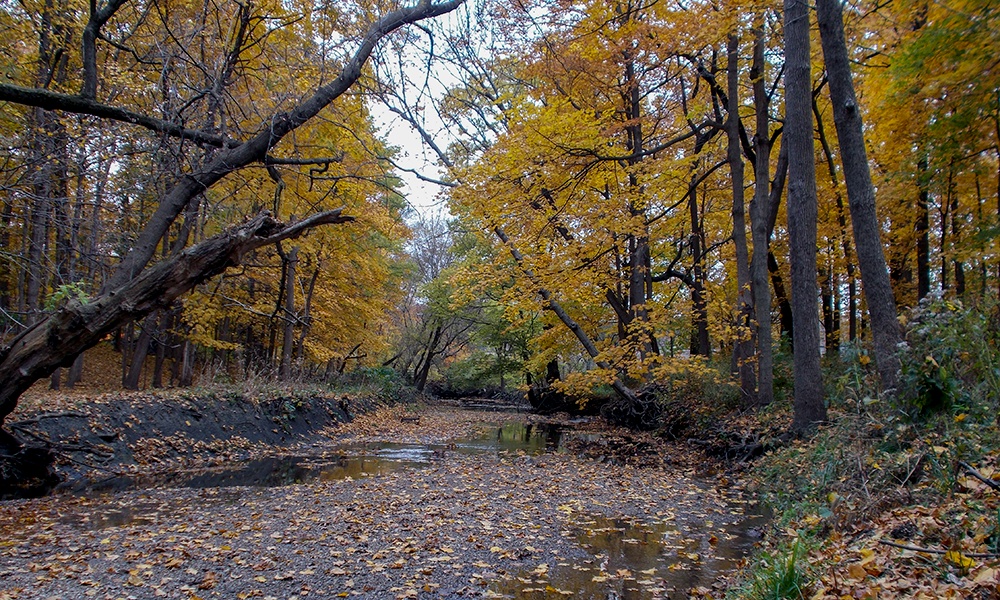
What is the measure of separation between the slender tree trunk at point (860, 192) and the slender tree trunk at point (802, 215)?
1669 millimetres

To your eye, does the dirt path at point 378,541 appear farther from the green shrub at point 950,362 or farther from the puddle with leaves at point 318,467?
the green shrub at point 950,362

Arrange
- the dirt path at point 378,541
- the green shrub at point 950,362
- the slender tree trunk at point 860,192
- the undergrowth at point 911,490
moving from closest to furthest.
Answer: the undergrowth at point 911,490
the dirt path at point 378,541
the green shrub at point 950,362
the slender tree trunk at point 860,192

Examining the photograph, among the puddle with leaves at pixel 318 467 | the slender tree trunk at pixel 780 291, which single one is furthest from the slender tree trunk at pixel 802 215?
the slender tree trunk at pixel 780 291

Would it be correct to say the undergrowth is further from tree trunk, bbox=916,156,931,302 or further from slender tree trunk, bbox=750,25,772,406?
tree trunk, bbox=916,156,931,302

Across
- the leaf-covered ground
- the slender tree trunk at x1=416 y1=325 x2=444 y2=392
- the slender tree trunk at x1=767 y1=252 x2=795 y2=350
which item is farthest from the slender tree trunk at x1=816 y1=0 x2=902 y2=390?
the slender tree trunk at x1=416 y1=325 x2=444 y2=392

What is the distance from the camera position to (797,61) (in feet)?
26.9

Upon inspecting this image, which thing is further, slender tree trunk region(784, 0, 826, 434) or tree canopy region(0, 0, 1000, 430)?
slender tree trunk region(784, 0, 826, 434)

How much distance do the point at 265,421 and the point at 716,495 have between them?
30.9ft

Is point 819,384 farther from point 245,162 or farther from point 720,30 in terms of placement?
point 245,162

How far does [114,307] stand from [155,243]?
2.90ft

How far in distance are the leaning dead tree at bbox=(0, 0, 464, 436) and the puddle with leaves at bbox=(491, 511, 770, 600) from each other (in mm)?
4880

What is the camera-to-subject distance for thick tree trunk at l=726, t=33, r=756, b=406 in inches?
438

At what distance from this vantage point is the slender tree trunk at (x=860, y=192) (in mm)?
6031

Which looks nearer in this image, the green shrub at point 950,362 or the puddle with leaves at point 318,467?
the green shrub at point 950,362
